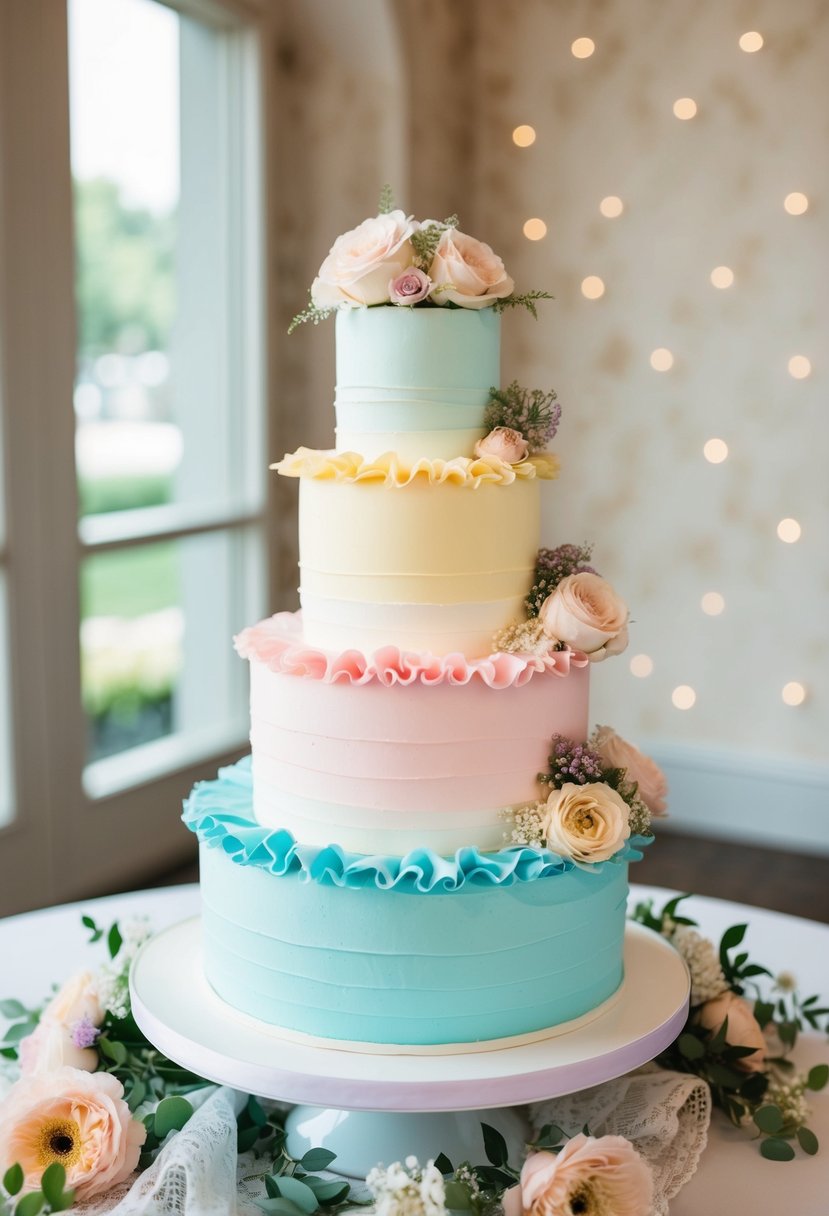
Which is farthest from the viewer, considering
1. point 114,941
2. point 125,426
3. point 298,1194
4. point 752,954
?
point 125,426

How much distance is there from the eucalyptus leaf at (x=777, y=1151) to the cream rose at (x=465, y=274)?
3.50 feet

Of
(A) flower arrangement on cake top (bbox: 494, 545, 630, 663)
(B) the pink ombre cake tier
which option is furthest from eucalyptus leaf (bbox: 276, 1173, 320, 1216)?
(A) flower arrangement on cake top (bbox: 494, 545, 630, 663)

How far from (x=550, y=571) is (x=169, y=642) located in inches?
109

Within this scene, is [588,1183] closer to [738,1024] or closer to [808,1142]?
[808,1142]

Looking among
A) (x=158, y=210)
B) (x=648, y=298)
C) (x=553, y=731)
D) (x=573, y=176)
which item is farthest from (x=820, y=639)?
(x=553, y=731)

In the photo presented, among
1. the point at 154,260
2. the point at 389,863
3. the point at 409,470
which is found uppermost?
the point at 154,260

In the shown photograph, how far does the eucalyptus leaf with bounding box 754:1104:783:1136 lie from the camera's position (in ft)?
4.91

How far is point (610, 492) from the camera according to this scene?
441 centimetres

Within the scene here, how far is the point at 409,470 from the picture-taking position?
151 cm

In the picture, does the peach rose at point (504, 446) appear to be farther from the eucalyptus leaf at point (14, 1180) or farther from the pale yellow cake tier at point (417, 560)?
the eucalyptus leaf at point (14, 1180)

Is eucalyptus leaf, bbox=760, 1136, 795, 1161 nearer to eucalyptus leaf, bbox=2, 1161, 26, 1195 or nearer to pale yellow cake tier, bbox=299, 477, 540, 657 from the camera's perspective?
pale yellow cake tier, bbox=299, 477, 540, 657

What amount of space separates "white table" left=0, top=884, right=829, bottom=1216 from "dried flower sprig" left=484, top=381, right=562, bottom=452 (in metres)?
0.90

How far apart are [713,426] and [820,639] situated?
2.61 feet

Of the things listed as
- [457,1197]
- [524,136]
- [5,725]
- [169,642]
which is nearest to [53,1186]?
[457,1197]
